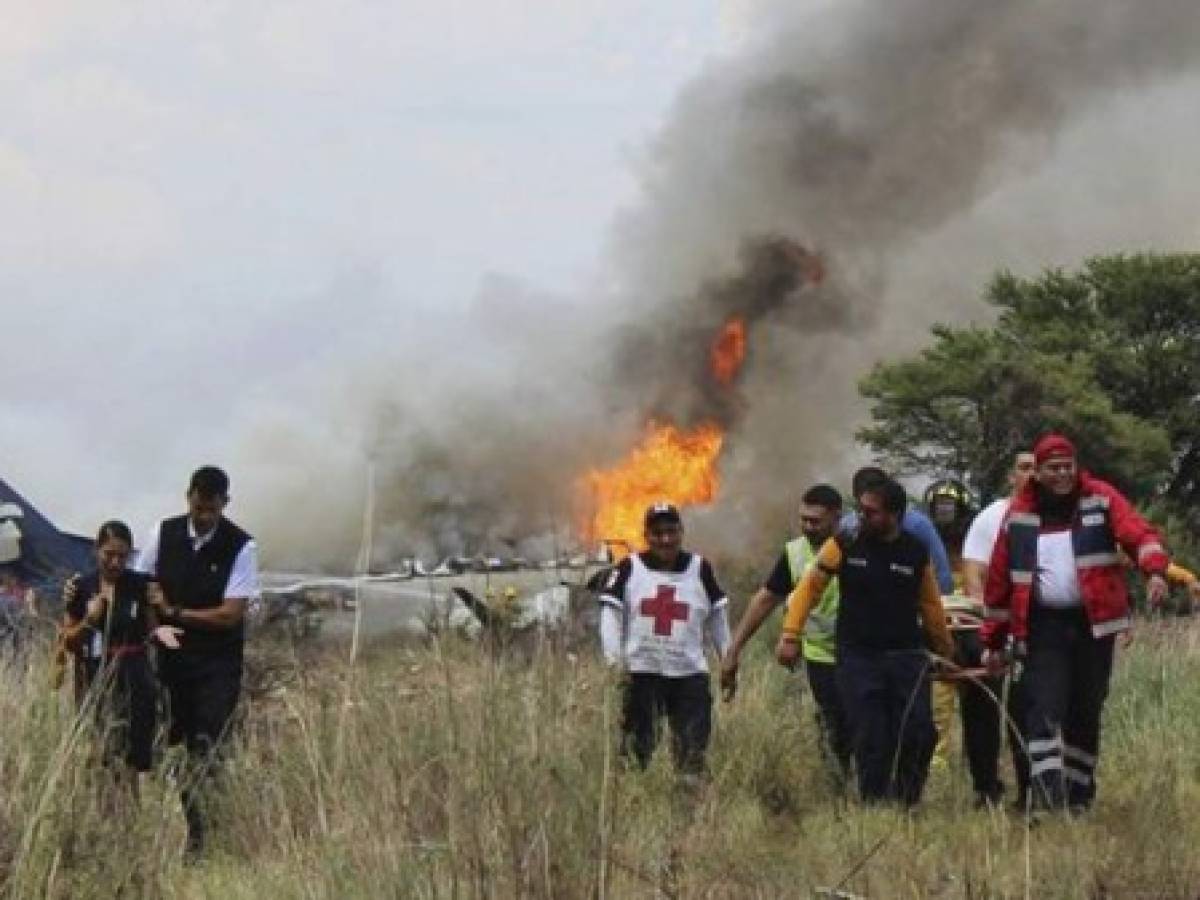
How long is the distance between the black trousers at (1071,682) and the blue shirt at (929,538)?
0.70 meters

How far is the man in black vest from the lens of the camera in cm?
702

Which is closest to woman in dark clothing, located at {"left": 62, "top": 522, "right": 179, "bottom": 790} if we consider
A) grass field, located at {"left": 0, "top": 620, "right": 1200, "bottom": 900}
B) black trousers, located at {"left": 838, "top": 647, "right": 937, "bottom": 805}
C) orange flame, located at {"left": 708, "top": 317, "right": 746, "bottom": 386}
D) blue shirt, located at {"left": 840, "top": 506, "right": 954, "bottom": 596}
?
grass field, located at {"left": 0, "top": 620, "right": 1200, "bottom": 900}

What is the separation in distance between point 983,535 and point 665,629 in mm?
1529

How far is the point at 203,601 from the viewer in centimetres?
713

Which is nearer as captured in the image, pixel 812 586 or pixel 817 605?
pixel 812 586

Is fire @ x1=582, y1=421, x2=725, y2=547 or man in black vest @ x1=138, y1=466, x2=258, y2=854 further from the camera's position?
fire @ x1=582, y1=421, x2=725, y2=547

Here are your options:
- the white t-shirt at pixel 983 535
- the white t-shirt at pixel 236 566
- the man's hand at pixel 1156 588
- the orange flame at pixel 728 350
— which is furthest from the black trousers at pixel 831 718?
the orange flame at pixel 728 350

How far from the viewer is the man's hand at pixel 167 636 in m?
6.80

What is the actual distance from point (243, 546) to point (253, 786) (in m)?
1.88

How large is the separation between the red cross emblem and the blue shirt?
0.85 metres

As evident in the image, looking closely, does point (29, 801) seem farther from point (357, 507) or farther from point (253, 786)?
point (357, 507)

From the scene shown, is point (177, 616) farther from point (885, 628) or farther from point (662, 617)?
point (885, 628)

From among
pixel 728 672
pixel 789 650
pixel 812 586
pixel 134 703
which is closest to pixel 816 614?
pixel 728 672

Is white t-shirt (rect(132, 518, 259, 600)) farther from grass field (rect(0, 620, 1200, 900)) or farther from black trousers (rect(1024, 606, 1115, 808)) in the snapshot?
black trousers (rect(1024, 606, 1115, 808))
